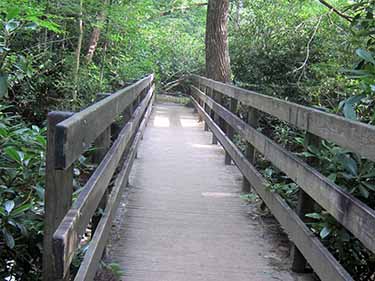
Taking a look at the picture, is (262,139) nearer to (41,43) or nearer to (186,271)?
(186,271)

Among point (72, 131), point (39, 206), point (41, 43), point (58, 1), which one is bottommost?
point (39, 206)

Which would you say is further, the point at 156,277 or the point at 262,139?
the point at 262,139

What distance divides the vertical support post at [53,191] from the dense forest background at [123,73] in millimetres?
418

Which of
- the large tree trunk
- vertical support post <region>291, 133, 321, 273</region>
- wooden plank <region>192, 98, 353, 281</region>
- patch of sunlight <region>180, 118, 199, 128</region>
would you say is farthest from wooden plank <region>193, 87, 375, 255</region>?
the large tree trunk

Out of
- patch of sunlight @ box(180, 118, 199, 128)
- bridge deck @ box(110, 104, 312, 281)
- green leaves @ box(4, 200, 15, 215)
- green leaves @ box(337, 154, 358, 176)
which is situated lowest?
bridge deck @ box(110, 104, 312, 281)

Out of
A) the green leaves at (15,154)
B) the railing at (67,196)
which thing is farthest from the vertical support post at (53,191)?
the green leaves at (15,154)

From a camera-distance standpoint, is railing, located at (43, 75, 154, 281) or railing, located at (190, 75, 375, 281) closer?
railing, located at (43, 75, 154, 281)

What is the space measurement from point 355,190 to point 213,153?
486 centimetres

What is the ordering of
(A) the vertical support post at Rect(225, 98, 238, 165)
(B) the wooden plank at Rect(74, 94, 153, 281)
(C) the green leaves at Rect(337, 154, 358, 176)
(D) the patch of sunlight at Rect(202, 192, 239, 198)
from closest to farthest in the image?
(B) the wooden plank at Rect(74, 94, 153, 281) < (C) the green leaves at Rect(337, 154, 358, 176) < (D) the patch of sunlight at Rect(202, 192, 239, 198) < (A) the vertical support post at Rect(225, 98, 238, 165)

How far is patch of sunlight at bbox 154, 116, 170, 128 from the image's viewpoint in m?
10.7

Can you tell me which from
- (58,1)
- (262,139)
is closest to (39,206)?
(262,139)

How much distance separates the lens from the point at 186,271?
10.8 feet

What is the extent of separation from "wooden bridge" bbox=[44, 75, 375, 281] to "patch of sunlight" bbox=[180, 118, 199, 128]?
13.8 feet

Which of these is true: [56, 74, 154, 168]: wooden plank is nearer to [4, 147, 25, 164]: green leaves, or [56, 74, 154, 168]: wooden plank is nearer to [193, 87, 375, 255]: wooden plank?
[4, 147, 25, 164]: green leaves
